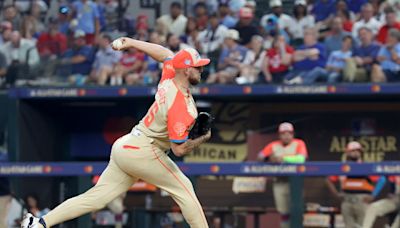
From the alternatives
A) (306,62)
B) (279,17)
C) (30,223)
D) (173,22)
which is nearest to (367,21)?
(306,62)

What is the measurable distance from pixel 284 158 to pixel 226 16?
2896 mm

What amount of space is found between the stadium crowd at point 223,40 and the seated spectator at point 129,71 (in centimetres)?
1

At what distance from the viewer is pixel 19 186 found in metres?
11.5

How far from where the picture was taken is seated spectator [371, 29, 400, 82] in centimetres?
1215

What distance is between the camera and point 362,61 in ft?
40.0

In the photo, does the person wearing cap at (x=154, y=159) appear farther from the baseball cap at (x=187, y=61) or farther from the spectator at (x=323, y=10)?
the spectator at (x=323, y=10)

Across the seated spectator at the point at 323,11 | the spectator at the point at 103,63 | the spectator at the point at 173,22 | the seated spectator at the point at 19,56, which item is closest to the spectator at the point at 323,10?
the seated spectator at the point at 323,11

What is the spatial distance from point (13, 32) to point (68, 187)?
3.08 m

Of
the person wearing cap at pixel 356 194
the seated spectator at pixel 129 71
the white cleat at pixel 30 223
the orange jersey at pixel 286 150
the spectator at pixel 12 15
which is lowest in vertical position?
the white cleat at pixel 30 223

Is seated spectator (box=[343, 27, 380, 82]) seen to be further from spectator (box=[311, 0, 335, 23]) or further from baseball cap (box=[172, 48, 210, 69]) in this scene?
baseball cap (box=[172, 48, 210, 69])

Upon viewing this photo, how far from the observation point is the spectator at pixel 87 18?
44.3 ft

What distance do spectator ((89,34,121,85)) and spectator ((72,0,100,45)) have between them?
0.30 metres

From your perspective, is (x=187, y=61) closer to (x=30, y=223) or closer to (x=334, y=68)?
(x=30, y=223)

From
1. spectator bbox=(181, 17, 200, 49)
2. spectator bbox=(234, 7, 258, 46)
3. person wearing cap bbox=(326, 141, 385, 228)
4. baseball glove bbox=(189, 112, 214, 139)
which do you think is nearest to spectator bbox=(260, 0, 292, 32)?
spectator bbox=(234, 7, 258, 46)
